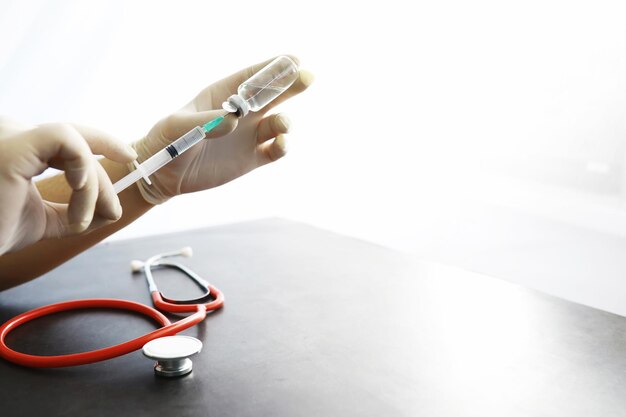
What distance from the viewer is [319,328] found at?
819mm

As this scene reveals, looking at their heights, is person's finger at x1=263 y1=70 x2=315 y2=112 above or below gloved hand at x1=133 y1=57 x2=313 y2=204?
above

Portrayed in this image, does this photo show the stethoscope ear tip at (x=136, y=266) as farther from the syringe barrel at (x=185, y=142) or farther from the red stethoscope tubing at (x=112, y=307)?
the syringe barrel at (x=185, y=142)

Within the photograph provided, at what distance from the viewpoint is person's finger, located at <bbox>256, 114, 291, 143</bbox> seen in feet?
3.18

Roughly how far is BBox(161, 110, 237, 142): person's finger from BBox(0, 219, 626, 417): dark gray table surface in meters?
0.27

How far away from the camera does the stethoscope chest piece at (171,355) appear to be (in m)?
0.66

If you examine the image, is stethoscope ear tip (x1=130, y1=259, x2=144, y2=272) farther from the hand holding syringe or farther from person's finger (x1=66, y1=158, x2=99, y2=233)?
person's finger (x1=66, y1=158, x2=99, y2=233)

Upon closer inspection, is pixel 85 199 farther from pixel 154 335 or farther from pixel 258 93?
pixel 258 93

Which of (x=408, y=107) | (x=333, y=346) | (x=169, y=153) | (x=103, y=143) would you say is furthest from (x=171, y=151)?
(x=408, y=107)

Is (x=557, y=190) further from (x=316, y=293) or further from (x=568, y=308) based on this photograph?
(x=316, y=293)

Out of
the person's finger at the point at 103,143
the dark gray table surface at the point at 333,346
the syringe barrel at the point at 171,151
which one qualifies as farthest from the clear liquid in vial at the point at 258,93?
the dark gray table surface at the point at 333,346

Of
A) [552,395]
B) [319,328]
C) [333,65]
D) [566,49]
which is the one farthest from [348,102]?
[552,395]

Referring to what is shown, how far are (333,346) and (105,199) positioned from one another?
36 centimetres

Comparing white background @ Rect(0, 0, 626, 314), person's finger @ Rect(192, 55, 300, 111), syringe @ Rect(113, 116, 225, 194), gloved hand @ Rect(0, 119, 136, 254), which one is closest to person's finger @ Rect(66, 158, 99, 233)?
gloved hand @ Rect(0, 119, 136, 254)

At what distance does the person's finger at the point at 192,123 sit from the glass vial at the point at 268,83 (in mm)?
38
